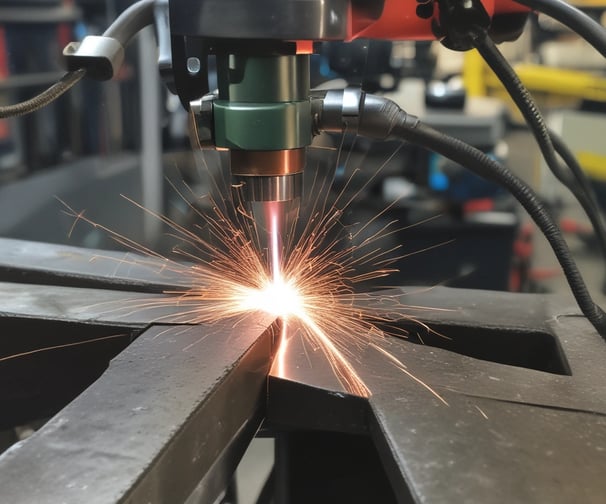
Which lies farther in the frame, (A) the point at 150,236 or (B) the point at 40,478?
(A) the point at 150,236

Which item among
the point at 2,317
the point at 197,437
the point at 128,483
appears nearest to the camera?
the point at 128,483

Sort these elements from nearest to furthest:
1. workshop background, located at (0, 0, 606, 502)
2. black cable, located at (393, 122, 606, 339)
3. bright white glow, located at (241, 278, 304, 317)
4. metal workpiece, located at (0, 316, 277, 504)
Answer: metal workpiece, located at (0, 316, 277, 504) → black cable, located at (393, 122, 606, 339) → bright white glow, located at (241, 278, 304, 317) → workshop background, located at (0, 0, 606, 502)

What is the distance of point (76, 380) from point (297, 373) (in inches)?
14.1

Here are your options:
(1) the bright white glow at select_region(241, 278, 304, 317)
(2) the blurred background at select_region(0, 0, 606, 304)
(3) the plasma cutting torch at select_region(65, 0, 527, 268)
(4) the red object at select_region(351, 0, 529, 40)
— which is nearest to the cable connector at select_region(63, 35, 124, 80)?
(3) the plasma cutting torch at select_region(65, 0, 527, 268)

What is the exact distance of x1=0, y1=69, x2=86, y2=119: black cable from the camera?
66 cm

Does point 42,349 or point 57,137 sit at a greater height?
point 57,137

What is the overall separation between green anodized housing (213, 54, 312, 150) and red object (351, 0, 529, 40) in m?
0.10

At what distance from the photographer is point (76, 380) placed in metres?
0.87

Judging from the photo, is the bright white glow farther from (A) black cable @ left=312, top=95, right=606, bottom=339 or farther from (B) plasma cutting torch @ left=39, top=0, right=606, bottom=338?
(A) black cable @ left=312, top=95, right=606, bottom=339

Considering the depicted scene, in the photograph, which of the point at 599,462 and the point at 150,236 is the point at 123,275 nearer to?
the point at 599,462

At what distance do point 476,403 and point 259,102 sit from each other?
40 cm

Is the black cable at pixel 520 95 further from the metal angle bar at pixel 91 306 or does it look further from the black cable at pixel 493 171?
the metal angle bar at pixel 91 306

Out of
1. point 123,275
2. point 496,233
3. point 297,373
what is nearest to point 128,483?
point 297,373

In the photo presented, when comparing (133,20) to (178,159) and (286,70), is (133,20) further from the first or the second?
(178,159)
